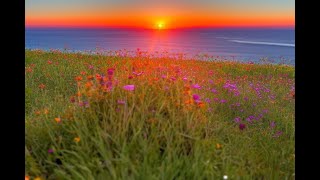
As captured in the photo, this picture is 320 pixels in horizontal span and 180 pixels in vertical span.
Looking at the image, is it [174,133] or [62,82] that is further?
[62,82]

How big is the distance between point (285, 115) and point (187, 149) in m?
3.45

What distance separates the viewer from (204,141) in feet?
12.2

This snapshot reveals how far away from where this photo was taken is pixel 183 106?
4.20m

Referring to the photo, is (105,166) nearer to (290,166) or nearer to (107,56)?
(290,166)

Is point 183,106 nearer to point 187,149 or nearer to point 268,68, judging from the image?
point 187,149

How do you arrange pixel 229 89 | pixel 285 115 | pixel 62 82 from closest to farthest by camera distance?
1. pixel 285 115
2. pixel 229 89
3. pixel 62 82
